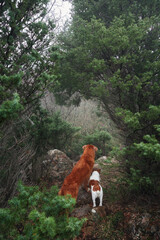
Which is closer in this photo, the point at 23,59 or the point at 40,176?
the point at 23,59

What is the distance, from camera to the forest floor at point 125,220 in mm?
2791

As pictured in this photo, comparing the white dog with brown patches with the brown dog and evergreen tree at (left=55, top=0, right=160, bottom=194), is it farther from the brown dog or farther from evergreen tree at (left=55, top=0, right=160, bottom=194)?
evergreen tree at (left=55, top=0, right=160, bottom=194)

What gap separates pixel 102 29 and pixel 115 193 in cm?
406

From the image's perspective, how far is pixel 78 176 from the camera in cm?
341

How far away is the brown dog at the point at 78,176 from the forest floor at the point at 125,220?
69 cm

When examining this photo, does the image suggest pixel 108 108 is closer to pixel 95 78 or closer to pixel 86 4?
pixel 95 78

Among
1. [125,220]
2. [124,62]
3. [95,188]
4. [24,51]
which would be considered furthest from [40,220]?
[124,62]

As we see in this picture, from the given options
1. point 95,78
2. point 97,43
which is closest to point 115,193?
point 95,78

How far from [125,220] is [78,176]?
48.2 inches

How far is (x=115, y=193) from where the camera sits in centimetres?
395

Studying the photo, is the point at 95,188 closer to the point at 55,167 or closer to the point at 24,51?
the point at 55,167

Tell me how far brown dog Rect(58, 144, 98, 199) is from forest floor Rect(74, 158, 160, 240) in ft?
2.25

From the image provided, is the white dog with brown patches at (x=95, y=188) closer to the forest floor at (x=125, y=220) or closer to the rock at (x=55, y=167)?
the forest floor at (x=125, y=220)

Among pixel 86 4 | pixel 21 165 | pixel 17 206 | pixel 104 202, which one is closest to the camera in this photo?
pixel 17 206
